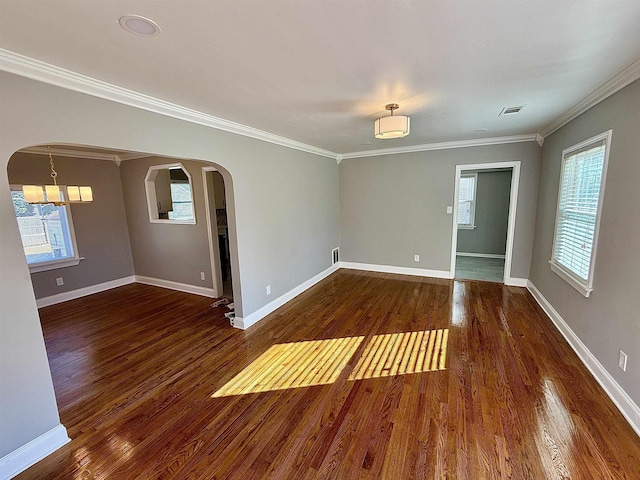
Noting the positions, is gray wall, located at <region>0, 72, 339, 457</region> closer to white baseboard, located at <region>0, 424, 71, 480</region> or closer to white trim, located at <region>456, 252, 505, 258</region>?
white baseboard, located at <region>0, 424, 71, 480</region>

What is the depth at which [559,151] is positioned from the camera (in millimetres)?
3537

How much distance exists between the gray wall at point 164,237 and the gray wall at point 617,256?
4.61m

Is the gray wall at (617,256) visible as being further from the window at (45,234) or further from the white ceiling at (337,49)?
the window at (45,234)

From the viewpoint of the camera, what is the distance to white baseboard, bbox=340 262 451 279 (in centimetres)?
523

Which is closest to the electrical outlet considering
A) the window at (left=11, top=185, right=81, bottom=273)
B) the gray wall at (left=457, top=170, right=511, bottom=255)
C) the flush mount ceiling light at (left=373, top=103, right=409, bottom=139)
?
the flush mount ceiling light at (left=373, top=103, right=409, bottom=139)

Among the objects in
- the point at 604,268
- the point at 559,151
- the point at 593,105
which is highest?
the point at 593,105

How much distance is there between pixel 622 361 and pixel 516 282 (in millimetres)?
2863

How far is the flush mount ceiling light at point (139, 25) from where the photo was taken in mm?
1317

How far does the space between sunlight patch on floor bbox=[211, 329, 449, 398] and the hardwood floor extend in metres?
0.02

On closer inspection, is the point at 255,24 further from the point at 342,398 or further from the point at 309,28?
the point at 342,398

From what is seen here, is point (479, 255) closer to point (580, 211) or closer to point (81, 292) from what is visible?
point (580, 211)

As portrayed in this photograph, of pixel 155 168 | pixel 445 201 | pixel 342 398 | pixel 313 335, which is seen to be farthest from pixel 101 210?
pixel 445 201

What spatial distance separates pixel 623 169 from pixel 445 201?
2.82m

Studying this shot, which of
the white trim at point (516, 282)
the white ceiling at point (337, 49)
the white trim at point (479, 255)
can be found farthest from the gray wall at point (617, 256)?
the white trim at point (479, 255)
